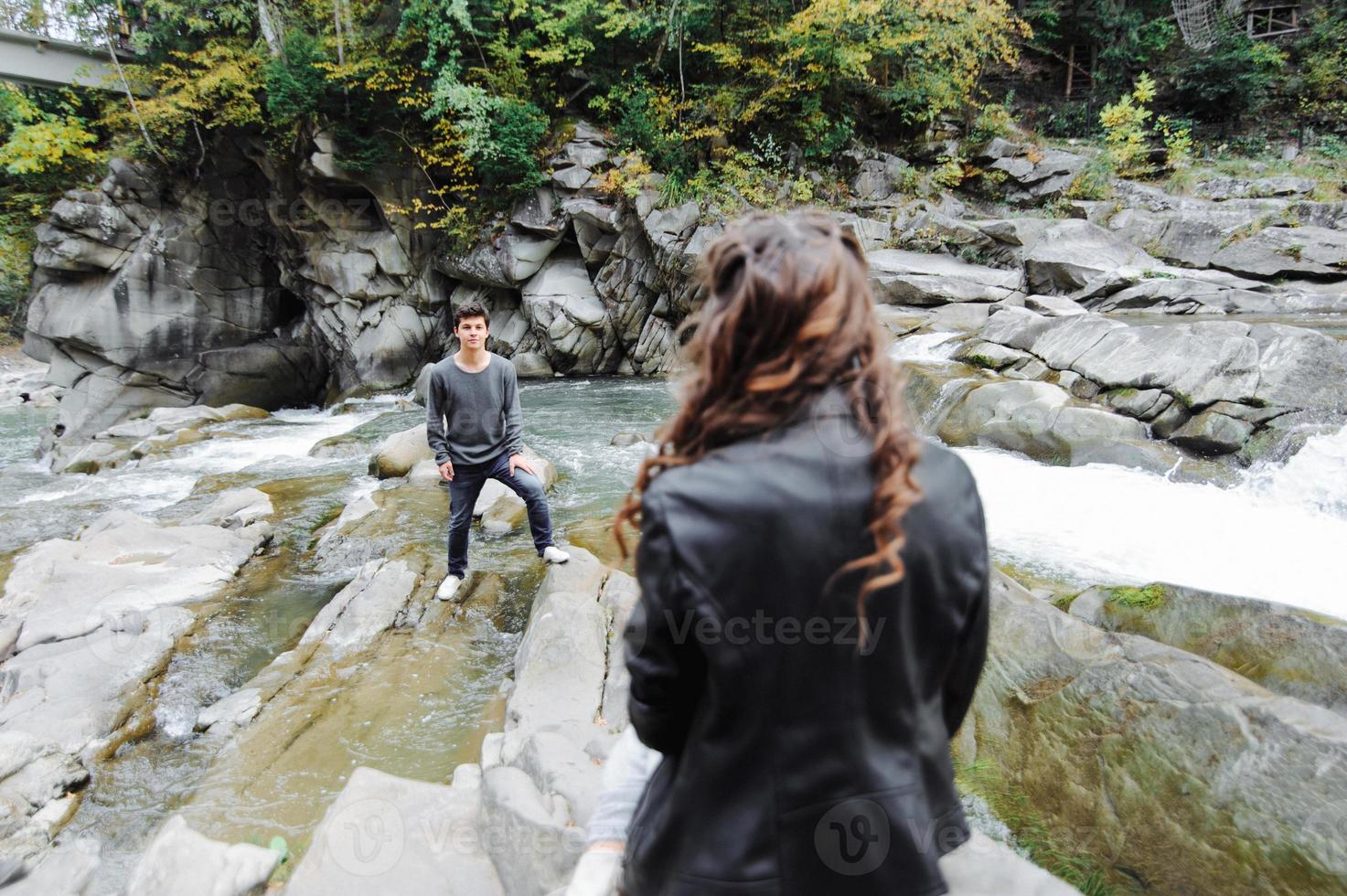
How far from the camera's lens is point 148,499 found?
838 centimetres

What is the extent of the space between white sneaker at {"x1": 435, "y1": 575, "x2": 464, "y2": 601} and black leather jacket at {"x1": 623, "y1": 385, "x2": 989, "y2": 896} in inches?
158

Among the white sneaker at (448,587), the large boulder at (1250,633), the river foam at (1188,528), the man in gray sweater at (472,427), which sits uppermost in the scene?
the man in gray sweater at (472,427)

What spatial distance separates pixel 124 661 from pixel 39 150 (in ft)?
58.2

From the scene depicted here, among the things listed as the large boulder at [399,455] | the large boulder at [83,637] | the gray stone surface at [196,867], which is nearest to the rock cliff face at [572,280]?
the large boulder at [399,455]

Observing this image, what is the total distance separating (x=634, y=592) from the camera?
467 centimetres

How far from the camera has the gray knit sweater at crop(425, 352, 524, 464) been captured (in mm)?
4504

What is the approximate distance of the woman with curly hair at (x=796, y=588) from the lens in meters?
0.90

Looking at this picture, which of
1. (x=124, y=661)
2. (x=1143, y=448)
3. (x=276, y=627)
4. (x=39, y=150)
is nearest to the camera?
(x=124, y=661)

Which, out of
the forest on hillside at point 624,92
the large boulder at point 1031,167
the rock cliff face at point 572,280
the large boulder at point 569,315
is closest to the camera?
the rock cliff face at point 572,280

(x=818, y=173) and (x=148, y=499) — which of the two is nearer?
(x=148, y=499)

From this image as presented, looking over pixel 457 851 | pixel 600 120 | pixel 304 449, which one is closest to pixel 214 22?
pixel 600 120

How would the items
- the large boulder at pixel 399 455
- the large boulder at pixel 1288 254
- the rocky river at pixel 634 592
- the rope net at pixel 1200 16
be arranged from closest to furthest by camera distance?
the rocky river at pixel 634 592 → the large boulder at pixel 399 455 → the large boulder at pixel 1288 254 → the rope net at pixel 1200 16

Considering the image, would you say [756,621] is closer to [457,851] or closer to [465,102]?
[457,851]

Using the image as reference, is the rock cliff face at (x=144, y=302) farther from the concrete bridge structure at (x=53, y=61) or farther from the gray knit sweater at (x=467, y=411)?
the gray knit sweater at (x=467, y=411)
